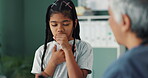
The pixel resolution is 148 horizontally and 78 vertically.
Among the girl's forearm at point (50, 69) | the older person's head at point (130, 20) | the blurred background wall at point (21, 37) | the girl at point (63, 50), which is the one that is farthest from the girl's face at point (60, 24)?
the blurred background wall at point (21, 37)

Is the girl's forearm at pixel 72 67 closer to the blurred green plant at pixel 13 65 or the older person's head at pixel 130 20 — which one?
the older person's head at pixel 130 20

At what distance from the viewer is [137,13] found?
26.8 inches

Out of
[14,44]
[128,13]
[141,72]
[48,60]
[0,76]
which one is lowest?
[0,76]

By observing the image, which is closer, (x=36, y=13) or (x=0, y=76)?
(x=0, y=76)

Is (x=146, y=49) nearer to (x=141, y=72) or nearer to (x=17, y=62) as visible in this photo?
(x=141, y=72)

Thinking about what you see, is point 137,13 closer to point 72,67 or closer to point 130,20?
point 130,20

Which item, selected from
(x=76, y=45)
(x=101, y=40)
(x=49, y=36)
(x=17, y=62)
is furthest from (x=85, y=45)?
(x=17, y=62)

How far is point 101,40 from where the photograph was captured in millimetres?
3008

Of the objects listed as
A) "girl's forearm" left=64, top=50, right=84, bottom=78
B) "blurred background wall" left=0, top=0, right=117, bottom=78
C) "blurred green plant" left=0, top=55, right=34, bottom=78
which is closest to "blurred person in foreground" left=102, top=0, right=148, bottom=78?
"girl's forearm" left=64, top=50, right=84, bottom=78

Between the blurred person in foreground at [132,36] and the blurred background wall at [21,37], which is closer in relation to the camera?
the blurred person in foreground at [132,36]

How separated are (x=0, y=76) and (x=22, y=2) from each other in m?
0.83

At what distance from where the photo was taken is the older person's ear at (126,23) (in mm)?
699

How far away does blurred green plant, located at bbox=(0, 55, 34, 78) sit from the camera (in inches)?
119

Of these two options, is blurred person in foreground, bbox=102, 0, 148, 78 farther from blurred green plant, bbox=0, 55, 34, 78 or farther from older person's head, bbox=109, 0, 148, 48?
blurred green plant, bbox=0, 55, 34, 78
